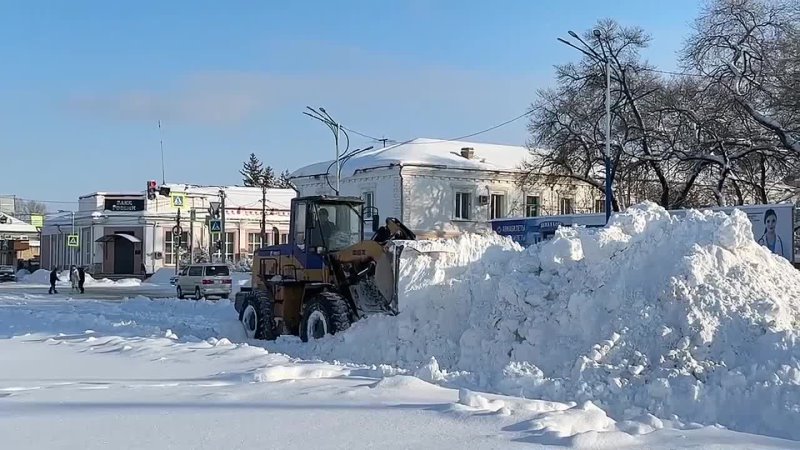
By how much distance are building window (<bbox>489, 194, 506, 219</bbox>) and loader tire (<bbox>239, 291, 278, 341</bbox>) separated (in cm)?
3502

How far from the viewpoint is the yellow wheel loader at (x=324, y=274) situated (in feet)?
47.2

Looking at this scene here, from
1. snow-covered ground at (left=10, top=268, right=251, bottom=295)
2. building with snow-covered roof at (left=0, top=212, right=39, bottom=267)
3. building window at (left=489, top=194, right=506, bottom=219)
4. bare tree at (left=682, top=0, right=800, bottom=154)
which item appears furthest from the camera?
building with snow-covered roof at (left=0, top=212, right=39, bottom=267)

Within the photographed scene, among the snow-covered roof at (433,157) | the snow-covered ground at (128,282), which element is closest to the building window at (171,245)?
the snow-covered ground at (128,282)

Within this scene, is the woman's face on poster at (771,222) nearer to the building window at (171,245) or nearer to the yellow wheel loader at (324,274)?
the yellow wheel loader at (324,274)

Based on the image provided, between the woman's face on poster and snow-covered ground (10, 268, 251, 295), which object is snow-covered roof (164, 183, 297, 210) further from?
the woman's face on poster

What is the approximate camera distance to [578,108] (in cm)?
4234

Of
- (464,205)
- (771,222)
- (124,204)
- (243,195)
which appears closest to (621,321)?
(771,222)

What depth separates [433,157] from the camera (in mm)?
50219

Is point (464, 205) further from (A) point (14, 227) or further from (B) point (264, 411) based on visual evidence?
(A) point (14, 227)

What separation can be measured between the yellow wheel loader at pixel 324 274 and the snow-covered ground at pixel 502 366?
404 millimetres

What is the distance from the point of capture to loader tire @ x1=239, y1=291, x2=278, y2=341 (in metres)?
16.5

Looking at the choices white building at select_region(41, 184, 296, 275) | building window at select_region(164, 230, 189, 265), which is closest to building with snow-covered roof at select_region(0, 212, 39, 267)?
white building at select_region(41, 184, 296, 275)

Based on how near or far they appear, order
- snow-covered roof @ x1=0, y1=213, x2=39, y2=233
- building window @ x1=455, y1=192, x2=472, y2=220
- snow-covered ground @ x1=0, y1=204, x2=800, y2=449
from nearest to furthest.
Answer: snow-covered ground @ x1=0, y1=204, x2=800, y2=449 < building window @ x1=455, y1=192, x2=472, y2=220 < snow-covered roof @ x1=0, y1=213, x2=39, y2=233

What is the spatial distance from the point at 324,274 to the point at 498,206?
3698cm
